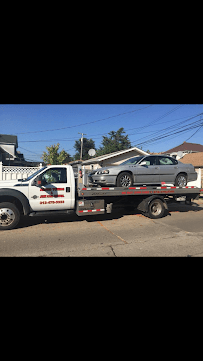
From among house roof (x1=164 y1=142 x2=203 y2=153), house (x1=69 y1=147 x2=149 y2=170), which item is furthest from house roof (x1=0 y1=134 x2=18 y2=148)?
house roof (x1=164 y1=142 x2=203 y2=153)

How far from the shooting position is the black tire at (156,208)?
7724mm

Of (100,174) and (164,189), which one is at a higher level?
(100,174)

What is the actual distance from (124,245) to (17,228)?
340 centimetres

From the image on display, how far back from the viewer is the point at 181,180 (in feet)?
27.0

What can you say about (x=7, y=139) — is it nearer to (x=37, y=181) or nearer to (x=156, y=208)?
(x=37, y=181)

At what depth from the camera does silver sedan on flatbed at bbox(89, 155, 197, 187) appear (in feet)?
24.3

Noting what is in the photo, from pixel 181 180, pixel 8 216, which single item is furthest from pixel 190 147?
pixel 8 216

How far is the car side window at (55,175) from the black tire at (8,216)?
128cm

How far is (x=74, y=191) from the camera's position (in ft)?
22.4

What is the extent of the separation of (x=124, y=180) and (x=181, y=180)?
2.40 meters
